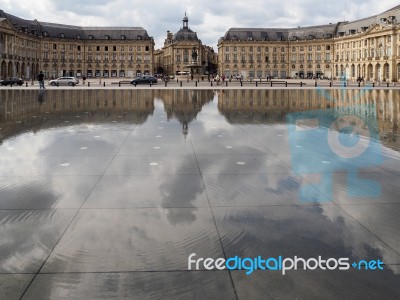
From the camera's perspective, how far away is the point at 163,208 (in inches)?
287

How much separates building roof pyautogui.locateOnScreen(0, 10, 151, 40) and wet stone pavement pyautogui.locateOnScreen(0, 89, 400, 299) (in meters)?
126

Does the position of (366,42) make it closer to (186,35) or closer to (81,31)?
(186,35)

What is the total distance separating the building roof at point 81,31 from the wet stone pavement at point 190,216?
126155mm

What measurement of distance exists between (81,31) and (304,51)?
245 ft

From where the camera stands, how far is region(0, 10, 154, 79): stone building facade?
124 meters

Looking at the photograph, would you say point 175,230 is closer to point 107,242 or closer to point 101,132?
point 107,242

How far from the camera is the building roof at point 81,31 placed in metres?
129

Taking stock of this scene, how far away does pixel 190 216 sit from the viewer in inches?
273

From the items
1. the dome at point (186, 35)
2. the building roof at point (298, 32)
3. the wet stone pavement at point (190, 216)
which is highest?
the dome at point (186, 35)

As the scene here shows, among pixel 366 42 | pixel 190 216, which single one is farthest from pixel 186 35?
pixel 190 216

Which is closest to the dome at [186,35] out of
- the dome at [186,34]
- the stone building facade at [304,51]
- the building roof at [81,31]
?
the dome at [186,34]

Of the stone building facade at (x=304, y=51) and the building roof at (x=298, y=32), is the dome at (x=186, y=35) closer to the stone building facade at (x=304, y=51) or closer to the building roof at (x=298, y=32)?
the stone building facade at (x=304, y=51)

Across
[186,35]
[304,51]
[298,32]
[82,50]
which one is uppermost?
[186,35]

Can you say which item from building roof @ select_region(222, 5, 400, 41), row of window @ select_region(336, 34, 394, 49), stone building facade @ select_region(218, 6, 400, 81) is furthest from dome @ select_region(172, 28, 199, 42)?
row of window @ select_region(336, 34, 394, 49)
